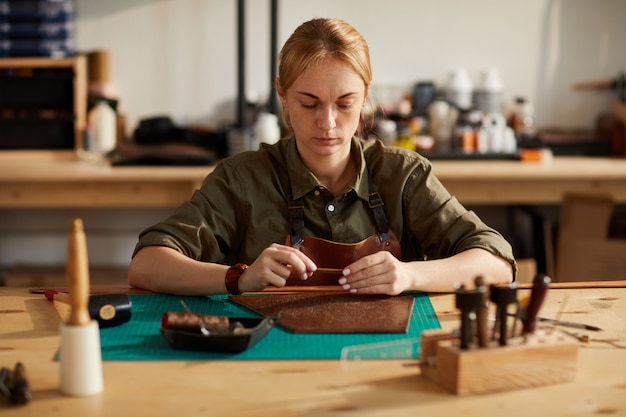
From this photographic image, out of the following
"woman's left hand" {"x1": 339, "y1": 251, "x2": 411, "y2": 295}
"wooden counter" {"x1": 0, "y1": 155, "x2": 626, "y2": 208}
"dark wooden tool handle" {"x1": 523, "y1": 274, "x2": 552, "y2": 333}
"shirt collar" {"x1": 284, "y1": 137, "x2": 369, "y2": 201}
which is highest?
"shirt collar" {"x1": 284, "y1": 137, "x2": 369, "y2": 201}

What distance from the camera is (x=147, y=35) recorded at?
4273 millimetres

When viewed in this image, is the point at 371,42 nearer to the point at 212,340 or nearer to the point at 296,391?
the point at 212,340

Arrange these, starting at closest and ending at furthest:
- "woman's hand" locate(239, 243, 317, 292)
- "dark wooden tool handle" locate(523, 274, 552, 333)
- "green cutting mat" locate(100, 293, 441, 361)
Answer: "dark wooden tool handle" locate(523, 274, 552, 333)
"green cutting mat" locate(100, 293, 441, 361)
"woman's hand" locate(239, 243, 317, 292)

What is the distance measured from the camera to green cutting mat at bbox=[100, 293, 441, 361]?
156 cm

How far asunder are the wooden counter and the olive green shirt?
133 centimetres

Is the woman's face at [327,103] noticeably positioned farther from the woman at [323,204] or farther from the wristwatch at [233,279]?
the wristwatch at [233,279]

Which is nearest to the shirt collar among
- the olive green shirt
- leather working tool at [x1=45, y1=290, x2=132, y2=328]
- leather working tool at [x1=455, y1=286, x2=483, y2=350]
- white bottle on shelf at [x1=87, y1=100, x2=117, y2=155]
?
the olive green shirt

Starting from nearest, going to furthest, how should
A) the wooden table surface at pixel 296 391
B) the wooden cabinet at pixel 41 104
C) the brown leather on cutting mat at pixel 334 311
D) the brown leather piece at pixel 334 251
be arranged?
the wooden table surface at pixel 296 391 < the brown leather on cutting mat at pixel 334 311 < the brown leather piece at pixel 334 251 < the wooden cabinet at pixel 41 104

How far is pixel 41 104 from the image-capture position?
4008 millimetres

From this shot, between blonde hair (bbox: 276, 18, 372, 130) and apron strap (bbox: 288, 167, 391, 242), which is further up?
blonde hair (bbox: 276, 18, 372, 130)

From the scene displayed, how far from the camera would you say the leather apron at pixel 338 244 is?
221cm

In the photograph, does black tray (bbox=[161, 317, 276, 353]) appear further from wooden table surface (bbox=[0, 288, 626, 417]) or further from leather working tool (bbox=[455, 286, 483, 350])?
leather working tool (bbox=[455, 286, 483, 350])


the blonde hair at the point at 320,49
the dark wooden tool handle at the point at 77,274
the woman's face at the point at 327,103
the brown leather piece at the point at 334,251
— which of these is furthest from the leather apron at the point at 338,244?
the dark wooden tool handle at the point at 77,274

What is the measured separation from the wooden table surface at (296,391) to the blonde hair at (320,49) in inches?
33.2
